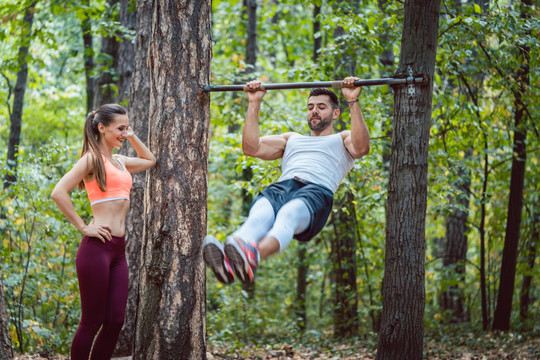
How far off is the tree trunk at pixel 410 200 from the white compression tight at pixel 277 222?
860 millimetres

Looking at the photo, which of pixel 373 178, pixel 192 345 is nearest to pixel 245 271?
pixel 192 345

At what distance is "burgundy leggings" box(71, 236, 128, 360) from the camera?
3627mm

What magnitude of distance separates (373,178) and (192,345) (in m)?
4.03

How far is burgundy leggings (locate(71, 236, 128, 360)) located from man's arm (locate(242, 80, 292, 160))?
1.33m

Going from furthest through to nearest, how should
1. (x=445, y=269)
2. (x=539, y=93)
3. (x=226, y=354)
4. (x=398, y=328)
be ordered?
(x=445, y=269), (x=539, y=93), (x=226, y=354), (x=398, y=328)

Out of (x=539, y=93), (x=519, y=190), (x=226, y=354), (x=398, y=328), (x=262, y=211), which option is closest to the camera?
(x=262, y=211)

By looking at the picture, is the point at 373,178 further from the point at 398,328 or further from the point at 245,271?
the point at 245,271

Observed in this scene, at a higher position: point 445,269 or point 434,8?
point 434,8

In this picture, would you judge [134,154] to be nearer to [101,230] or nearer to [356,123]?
[101,230]

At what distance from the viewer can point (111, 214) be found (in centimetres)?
377

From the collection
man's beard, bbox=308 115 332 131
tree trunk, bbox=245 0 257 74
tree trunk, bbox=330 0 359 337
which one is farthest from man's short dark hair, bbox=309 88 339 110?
tree trunk, bbox=245 0 257 74

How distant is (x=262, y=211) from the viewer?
3.73 meters

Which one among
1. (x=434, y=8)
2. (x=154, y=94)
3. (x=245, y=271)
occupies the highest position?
(x=434, y=8)

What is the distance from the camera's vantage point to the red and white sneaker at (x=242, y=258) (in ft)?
10.3
